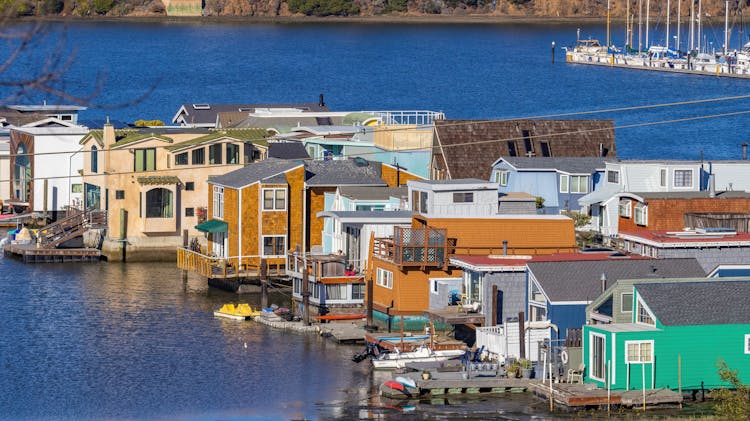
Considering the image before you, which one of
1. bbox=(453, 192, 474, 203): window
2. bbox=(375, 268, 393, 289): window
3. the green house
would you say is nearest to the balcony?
bbox=(375, 268, 393, 289): window

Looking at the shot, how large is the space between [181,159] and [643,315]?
29975 millimetres

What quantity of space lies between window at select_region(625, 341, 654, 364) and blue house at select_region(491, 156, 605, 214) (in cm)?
2532

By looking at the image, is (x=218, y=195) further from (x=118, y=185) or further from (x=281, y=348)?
(x=281, y=348)

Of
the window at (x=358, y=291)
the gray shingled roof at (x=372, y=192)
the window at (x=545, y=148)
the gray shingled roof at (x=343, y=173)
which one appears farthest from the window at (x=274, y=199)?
the window at (x=545, y=148)

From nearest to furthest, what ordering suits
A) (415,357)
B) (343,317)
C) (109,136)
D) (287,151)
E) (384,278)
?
(415,357)
(384,278)
(343,317)
(287,151)
(109,136)

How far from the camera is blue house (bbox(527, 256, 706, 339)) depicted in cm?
3778

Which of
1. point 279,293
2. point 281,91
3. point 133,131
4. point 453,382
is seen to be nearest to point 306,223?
point 279,293

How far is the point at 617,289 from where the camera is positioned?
35.6m

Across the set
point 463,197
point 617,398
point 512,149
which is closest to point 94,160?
point 512,149

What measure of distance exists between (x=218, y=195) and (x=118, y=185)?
6.62 m

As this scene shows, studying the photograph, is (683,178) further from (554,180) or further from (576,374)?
(576,374)

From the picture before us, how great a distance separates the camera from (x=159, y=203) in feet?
199

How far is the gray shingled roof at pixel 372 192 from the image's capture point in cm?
5325

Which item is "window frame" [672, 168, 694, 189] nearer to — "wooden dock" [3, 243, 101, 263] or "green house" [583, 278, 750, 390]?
"green house" [583, 278, 750, 390]
